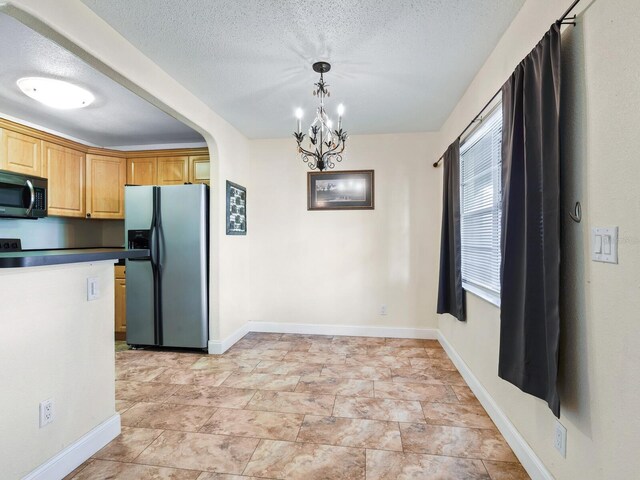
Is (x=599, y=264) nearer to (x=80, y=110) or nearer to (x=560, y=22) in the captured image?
(x=560, y=22)

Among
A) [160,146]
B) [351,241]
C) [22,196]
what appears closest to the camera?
[22,196]

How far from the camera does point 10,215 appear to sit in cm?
306

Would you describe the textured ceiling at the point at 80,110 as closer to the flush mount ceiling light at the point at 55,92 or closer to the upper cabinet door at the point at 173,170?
the flush mount ceiling light at the point at 55,92

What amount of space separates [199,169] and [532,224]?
11.7ft

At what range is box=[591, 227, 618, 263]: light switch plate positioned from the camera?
1.10 meters

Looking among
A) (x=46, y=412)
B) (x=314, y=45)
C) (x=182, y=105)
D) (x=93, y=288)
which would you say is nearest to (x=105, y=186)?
(x=182, y=105)

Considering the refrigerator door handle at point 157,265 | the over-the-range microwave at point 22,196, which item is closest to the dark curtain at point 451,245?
the refrigerator door handle at point 157,265

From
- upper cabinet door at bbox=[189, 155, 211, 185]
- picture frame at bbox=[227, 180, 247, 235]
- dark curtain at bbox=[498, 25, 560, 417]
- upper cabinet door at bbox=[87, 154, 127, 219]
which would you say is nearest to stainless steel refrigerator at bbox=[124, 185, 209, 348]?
picture frame at bbox=[227, 180, 247, 235]

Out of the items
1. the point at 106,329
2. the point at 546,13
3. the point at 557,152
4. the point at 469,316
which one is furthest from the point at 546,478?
the point at 106,329

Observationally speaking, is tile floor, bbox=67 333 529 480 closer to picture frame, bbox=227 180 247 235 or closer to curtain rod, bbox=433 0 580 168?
Result: picture frame, bbox=227 180 247 235

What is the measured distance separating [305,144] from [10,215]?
125 inches

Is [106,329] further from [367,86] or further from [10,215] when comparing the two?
[367,86]

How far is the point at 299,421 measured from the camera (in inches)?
85.0

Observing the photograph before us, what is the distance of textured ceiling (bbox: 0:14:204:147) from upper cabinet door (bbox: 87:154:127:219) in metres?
0.36
